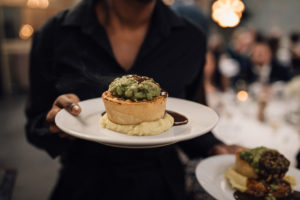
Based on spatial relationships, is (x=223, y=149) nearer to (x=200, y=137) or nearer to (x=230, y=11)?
(x=200, y=137)

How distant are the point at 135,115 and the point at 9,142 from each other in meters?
5.01

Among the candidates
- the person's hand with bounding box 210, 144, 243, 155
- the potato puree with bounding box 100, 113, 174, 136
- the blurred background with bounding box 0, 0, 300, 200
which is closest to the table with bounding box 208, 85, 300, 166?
the blurred background with bounding box 0, 0, 300, 200

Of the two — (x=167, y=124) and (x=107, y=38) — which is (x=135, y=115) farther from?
(x=107, y=38)

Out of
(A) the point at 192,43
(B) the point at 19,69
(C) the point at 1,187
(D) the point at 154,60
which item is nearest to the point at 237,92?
(A) the point at 192,43

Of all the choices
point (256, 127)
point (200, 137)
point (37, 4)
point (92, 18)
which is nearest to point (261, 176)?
point (200, 137)

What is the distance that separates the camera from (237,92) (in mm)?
4105

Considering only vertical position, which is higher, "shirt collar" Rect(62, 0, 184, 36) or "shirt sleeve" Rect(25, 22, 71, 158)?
"shirt collar" Rect(62, 0, 184, 36)

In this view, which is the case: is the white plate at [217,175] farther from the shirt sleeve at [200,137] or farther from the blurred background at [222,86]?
the blurred background at [222,86]

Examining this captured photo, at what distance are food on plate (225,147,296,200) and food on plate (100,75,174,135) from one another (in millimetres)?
468

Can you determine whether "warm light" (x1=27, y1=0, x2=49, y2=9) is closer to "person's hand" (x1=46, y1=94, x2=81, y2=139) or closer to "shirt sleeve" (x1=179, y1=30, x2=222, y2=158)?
"shirt sleeve" (x1=179, y1=30, x2=222, y2=158)

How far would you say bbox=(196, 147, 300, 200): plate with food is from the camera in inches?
45.4

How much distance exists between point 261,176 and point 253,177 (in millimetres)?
45

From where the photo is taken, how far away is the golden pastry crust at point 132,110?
103 centimetres

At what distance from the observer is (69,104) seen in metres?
1.01
